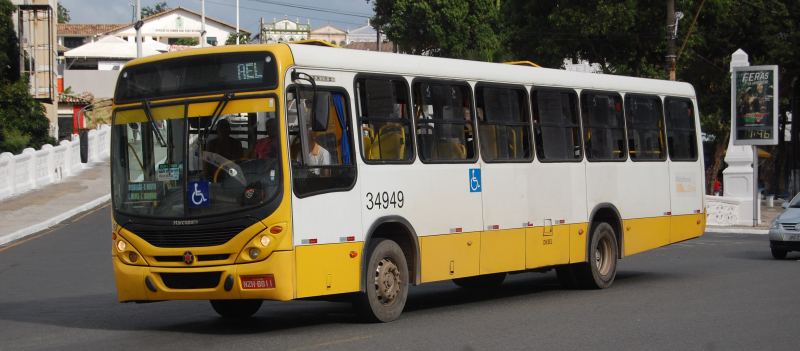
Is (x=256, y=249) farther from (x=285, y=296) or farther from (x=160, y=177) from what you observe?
(x=160, y=177)

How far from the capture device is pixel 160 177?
12.2 m

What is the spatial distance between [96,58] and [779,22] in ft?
246

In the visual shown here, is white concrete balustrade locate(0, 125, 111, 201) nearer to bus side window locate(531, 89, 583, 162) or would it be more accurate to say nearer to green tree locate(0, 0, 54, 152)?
green tree locate(0, 0, 54, 152)

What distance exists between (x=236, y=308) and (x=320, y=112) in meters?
3.24

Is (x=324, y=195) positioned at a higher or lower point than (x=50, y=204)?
higher

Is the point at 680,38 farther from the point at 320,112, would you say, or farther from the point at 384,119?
the point at 320,112

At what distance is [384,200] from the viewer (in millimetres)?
13086

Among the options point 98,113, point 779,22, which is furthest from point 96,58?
point 779,22

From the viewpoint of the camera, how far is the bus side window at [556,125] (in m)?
16.3

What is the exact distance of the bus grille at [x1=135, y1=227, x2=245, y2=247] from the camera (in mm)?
11789

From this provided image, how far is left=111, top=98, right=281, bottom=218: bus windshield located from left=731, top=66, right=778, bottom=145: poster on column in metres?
29.6

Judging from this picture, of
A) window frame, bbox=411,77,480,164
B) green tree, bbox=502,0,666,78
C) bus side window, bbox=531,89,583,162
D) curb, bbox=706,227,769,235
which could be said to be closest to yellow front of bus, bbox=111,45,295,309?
window frame, bbox=411,77,480,164

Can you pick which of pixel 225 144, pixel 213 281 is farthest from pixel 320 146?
pixel 213 281

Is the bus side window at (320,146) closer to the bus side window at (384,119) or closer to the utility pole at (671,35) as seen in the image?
the bus side window at (384,119)
